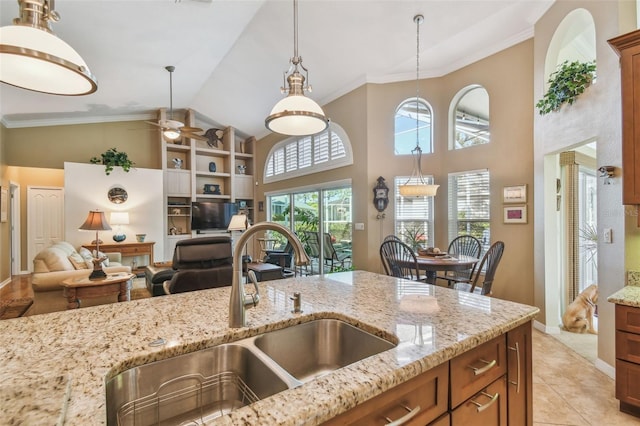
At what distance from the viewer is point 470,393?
3.45ft

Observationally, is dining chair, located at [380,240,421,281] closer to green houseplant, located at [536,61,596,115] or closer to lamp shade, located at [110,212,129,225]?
green houseplant, located at [536,61,596,115]

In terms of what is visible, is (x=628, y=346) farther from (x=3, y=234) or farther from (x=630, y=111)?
(x=3, y=234)

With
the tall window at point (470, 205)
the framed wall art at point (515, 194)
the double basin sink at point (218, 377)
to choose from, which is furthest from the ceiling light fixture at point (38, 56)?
the tall window at point (470, 205)

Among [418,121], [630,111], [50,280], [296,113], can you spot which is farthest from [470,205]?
[50,280]

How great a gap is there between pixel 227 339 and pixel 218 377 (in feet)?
0.41

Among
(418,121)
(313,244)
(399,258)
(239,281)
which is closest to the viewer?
(239,281)

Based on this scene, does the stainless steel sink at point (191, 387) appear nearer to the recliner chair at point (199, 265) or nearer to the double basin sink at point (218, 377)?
the double basin sink at point (218, 377)

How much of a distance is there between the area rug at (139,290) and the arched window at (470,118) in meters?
5.70

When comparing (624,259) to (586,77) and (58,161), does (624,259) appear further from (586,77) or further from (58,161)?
(58,161)

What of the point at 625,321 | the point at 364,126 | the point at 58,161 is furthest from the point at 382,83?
the point at 58,161

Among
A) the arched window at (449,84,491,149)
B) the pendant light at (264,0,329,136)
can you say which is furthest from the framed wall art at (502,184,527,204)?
the pendant light at (264,0,329,136)

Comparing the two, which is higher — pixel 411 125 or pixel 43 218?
pixel 411 125

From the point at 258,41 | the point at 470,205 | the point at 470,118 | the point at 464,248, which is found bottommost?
→ the point at 464,248

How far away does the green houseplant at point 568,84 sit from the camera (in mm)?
2947
